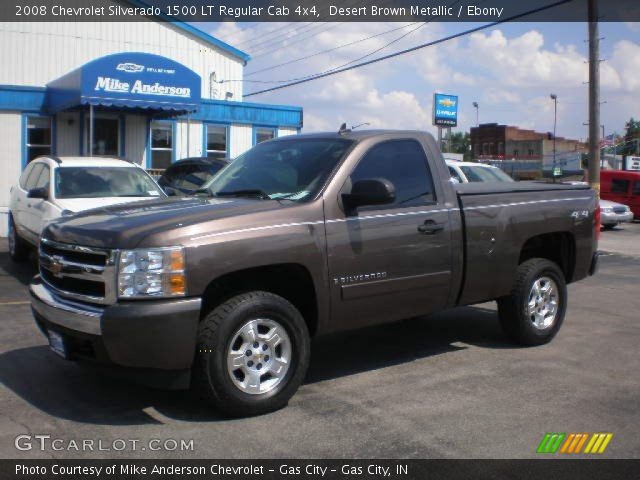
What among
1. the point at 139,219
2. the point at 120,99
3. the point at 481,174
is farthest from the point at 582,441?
the point at 120,99

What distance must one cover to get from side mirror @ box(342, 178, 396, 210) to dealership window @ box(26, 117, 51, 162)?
636 inches

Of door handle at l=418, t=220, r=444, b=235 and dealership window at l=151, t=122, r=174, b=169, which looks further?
dealership window at l=151, t=122, r=174, b=169

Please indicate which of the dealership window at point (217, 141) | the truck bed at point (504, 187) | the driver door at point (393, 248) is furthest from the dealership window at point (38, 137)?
the driver door at point (393, 248)

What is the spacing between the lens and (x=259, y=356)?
481cm

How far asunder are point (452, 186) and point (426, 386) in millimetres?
1768

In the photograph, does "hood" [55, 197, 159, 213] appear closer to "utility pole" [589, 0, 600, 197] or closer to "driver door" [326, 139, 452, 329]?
"driver door" [326, 139, 452, 329]

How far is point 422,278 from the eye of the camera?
572 cm

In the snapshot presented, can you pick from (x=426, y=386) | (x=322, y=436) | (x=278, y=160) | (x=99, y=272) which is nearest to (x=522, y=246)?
(x=426, y=386)

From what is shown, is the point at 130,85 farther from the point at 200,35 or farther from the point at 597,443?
the point at 597,443

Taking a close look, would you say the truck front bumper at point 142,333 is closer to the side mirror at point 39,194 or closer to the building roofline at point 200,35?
the side mirror at point 39,194

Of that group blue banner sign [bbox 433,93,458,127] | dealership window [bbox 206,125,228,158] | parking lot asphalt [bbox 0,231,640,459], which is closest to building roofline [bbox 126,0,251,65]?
dealership window [bbox 206,125,228,158]

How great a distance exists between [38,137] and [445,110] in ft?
41.1

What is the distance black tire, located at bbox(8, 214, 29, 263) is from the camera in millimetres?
11766

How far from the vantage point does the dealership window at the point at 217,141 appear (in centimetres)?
2203
